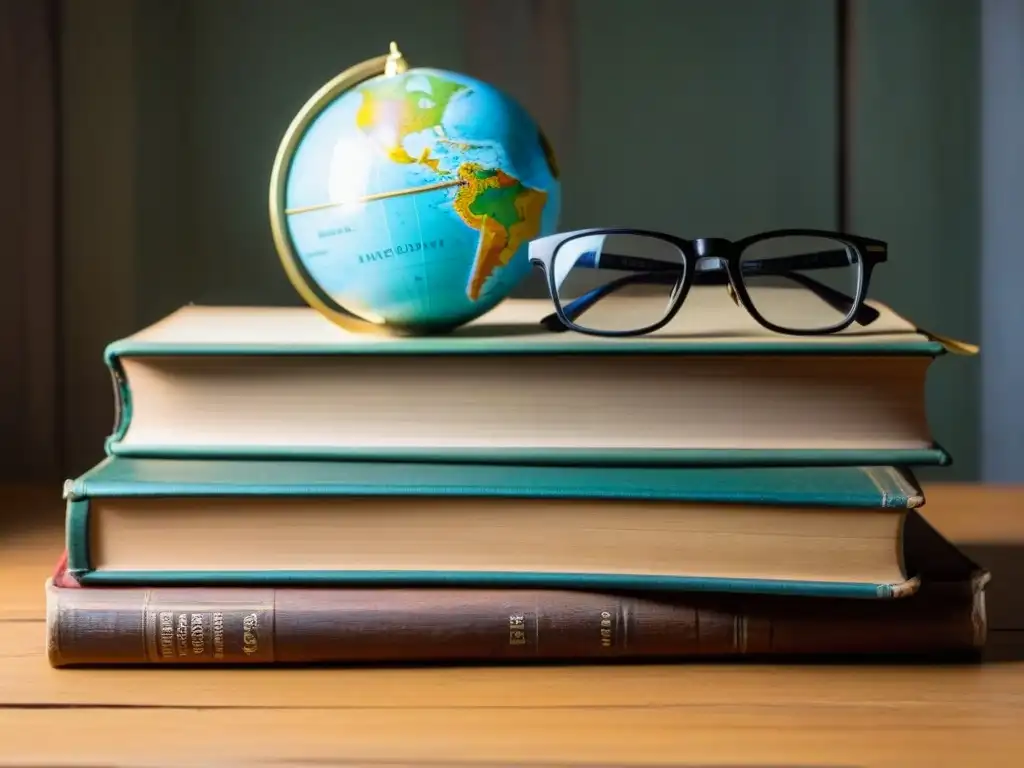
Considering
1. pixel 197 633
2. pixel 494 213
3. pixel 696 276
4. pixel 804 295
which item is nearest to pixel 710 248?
pixel 696 276

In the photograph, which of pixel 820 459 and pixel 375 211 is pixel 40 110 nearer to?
pixel 375 211

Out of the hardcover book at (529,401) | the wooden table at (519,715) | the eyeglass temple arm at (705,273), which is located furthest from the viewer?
the eyeglass temple arm at (705,273)

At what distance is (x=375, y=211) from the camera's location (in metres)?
0.61

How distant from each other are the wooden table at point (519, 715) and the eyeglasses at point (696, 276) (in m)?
0.19

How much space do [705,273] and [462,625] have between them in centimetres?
26

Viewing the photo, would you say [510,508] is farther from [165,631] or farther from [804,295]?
[804,295]

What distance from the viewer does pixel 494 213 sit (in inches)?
24.5

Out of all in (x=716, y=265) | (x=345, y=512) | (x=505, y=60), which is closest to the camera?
(x=345, y=512)

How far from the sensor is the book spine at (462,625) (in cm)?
56

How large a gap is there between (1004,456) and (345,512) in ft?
2.58

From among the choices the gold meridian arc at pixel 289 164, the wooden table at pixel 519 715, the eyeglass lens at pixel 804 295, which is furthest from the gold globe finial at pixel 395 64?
the wooden table at pixel 519 715

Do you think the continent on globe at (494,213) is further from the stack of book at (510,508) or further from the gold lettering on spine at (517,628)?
the gold lettering on spine at (517,628)

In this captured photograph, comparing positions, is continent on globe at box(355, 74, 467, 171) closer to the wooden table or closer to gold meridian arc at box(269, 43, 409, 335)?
gold meridian arc at box(269, 43, 409, 335)

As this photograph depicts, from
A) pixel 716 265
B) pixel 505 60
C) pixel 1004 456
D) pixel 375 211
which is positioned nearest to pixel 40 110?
pixel 505 60
